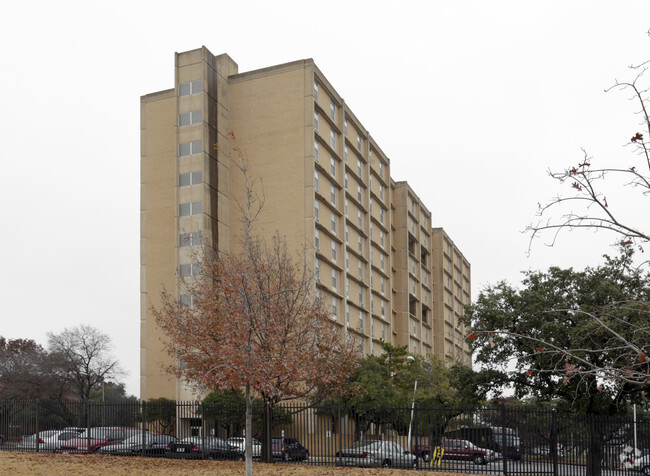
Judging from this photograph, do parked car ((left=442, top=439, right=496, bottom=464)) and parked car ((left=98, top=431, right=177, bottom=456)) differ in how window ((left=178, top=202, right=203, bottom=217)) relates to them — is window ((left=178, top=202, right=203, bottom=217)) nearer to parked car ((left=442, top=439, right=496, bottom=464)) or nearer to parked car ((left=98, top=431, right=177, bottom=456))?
parked car ((left=98, top=431, right=177, bottom=456))

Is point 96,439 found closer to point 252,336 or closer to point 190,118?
point 252,336

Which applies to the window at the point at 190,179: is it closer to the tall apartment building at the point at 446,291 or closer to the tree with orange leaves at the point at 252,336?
the tree with orange leaves at the point at 252,336

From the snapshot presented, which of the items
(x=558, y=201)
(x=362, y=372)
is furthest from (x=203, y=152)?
(x=558, y=201)

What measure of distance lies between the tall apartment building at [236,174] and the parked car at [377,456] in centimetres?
2655

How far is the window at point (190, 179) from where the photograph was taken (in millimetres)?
62062

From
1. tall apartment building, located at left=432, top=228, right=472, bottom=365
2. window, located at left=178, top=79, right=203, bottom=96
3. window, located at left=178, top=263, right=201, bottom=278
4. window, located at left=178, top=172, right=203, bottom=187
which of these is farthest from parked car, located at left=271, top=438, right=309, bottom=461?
tall apartment building, located at left=432, top=228, right=472, bottom=365

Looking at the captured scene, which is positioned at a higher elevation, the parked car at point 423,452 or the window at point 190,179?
the window at point 190,179

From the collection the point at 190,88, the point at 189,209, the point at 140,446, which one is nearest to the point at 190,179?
the point at 189,209

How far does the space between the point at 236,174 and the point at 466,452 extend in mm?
39928

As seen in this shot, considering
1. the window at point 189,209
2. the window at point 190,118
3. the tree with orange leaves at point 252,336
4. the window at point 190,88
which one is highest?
the window at point 190,88

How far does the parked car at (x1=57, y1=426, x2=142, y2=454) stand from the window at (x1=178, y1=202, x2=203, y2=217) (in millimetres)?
28038

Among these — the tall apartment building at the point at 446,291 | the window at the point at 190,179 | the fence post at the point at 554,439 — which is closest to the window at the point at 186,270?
the window at the point at 190,179

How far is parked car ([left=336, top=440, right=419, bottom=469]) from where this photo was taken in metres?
29.9

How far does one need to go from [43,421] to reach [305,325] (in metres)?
17.7
